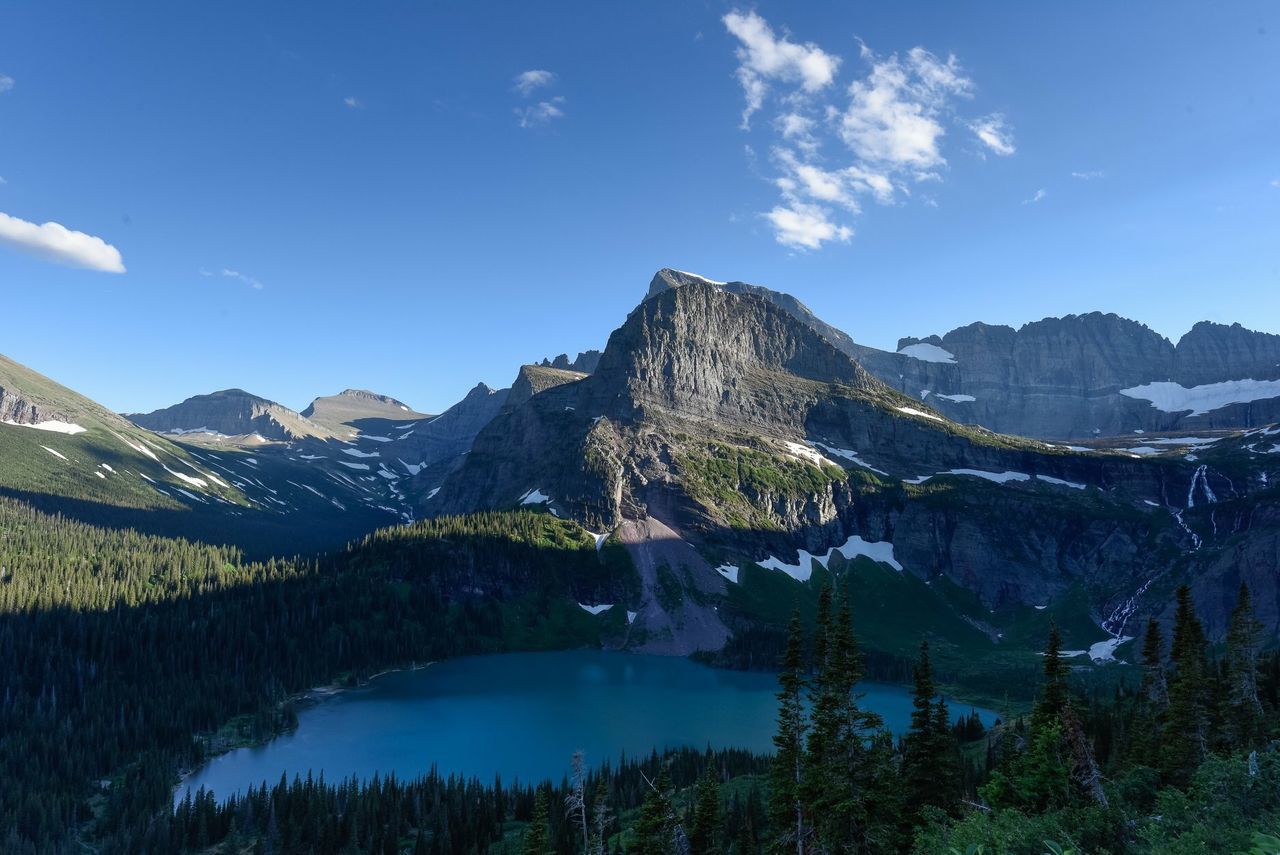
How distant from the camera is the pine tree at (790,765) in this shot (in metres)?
35.0

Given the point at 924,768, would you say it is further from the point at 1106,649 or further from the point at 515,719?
the point at 1106,649

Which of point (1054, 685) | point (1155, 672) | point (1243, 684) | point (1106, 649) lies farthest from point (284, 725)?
point (1106, 649)

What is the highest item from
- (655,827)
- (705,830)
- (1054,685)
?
(1054,685)

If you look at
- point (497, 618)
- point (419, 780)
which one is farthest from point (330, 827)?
point (497, 618)

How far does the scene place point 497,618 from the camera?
604 ft

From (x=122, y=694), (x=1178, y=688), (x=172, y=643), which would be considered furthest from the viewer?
(x=172, y=643)

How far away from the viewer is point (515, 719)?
125 metres

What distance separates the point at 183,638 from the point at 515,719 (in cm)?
6659

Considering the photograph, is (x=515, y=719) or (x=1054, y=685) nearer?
(x=1054, y=685)

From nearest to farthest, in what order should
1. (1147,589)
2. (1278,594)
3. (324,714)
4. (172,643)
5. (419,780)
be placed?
(419,780)
(324,714)
(172,643)
(1278,594)
(1147,589)

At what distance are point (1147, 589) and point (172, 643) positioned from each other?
230 meters

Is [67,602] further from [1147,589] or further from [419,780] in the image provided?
[1147,589]

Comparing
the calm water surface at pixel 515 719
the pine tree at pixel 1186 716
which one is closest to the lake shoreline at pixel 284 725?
the calm water surface at pixel 515 719

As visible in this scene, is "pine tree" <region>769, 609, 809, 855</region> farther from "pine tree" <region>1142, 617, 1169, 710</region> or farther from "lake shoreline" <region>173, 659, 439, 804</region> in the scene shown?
"lake shoreline" <region>173, 659, 439, 804</region>
